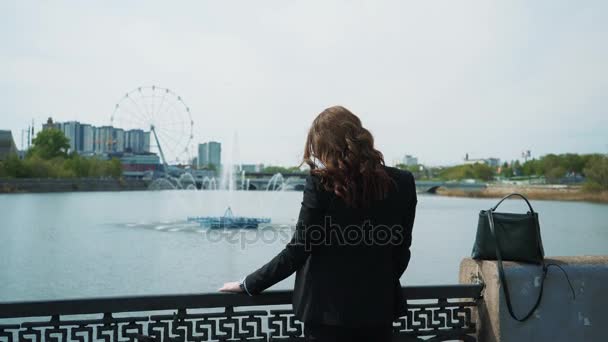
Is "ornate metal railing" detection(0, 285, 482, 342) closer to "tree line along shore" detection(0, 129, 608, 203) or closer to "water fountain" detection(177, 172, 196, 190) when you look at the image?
"tree line along shore" detection(0, 129, 608, 203)

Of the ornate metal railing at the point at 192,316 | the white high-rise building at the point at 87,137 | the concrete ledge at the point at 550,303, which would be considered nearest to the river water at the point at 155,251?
the ornate metal railing at the point at 192,316

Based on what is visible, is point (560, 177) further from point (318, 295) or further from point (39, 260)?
point (318, 295)

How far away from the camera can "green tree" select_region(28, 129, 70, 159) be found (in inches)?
3490

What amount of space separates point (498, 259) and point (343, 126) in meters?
1.49

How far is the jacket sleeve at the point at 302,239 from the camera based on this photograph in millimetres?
2461

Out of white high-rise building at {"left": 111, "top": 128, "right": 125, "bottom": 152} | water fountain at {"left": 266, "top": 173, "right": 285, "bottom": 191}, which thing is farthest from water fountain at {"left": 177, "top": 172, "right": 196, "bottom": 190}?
white high-rise building at {"left": 111, "top": 128, "right": 125, "bottom": 152}

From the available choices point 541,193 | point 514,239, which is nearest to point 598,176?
point 541,193

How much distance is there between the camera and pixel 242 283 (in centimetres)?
295

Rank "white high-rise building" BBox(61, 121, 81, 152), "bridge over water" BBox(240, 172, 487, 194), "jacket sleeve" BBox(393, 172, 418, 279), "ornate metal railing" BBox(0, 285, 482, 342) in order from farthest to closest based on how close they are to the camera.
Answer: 1. "white high-rise building" BBox(61, 121, 81, 152)
2. "bridge over water" BBox(240, 172, 487, 194)
3. "ornate metal railing" BBox(0, 285, 482, 342)
4. "jacket sleeve" BBox(393, 172, 418, 279)

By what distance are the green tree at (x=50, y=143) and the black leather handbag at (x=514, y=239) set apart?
93.1m

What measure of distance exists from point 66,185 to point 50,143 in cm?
1516

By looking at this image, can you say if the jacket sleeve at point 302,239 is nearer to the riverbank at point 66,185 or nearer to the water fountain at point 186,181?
the riverbank at point 66,185

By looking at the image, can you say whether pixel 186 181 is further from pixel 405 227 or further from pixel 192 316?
pixel 405 227

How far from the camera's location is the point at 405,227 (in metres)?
2.63
